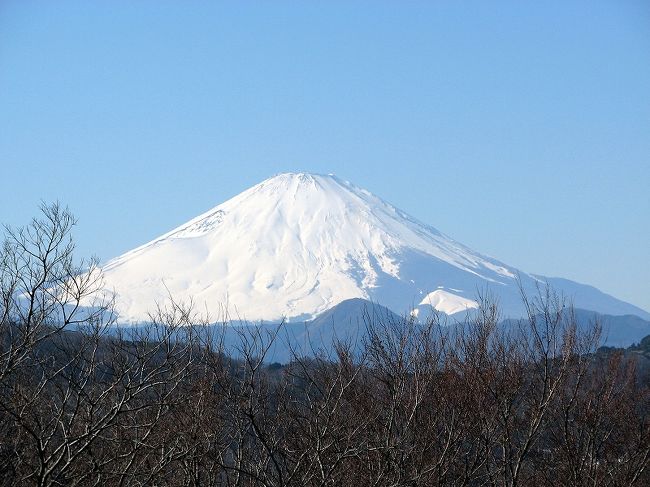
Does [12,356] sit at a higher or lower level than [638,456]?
higher

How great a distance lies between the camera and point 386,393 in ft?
47.8

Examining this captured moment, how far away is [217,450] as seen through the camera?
11867mm

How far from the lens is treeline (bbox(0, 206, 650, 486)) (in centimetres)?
974

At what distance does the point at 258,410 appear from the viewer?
12250mm

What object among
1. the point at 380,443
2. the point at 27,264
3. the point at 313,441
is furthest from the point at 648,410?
the point at 27,264

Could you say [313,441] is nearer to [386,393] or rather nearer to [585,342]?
[386,393]

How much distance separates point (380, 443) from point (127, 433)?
2.90 metres

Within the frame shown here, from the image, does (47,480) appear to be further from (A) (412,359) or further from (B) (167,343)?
(A) (412,359)

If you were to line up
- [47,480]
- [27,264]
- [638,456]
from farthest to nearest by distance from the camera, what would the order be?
[638,456], [27,264], [47,480]

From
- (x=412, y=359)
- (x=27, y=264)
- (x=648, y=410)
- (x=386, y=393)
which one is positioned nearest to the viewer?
(x=27, y=264)

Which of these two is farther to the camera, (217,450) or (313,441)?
(217,450)

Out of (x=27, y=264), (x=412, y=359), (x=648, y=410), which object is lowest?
(x=648, y=410)

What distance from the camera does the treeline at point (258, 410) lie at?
974cm

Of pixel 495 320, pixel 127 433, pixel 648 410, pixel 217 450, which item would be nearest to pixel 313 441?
pixel 217 450
